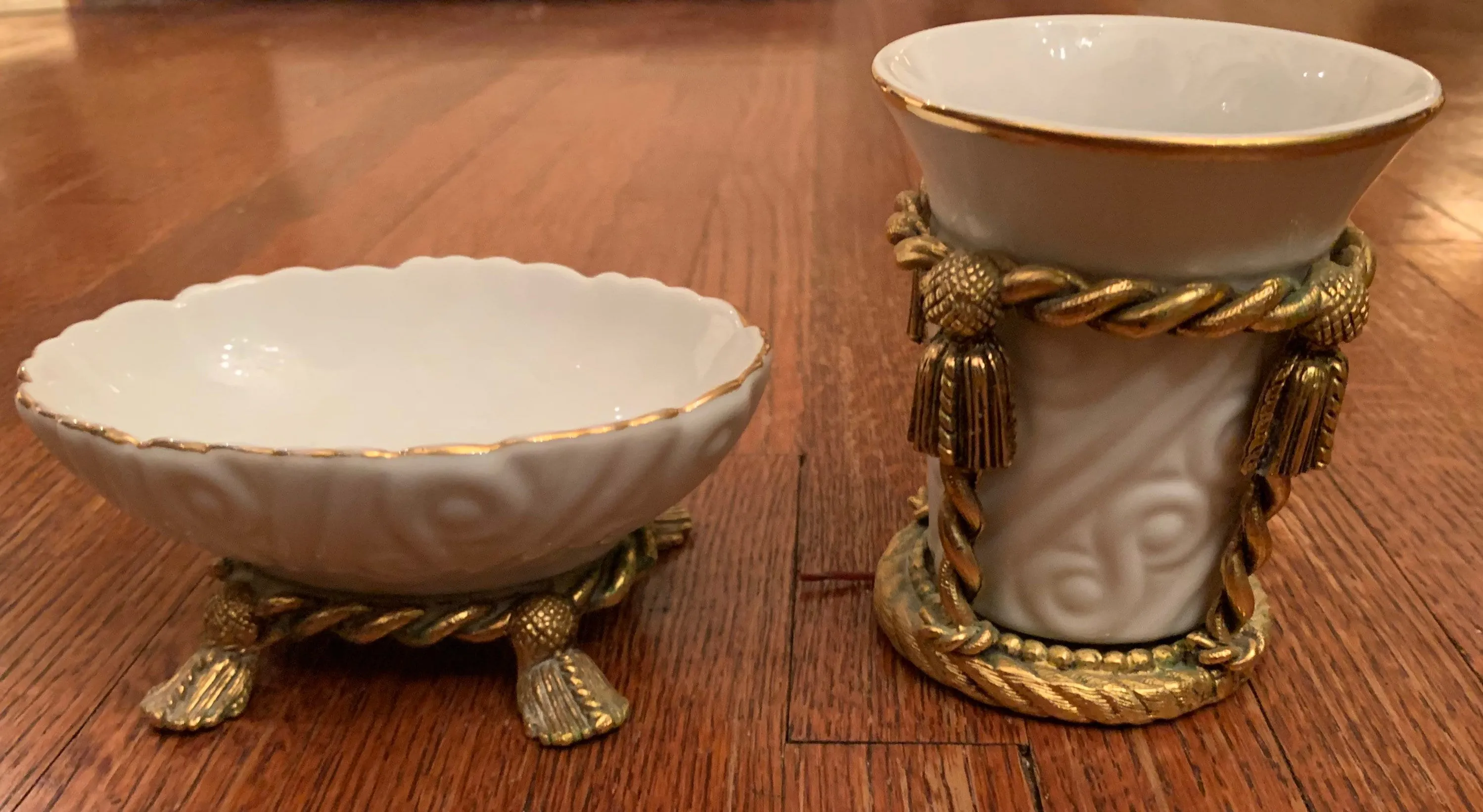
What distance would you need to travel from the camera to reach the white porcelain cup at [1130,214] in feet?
1.16

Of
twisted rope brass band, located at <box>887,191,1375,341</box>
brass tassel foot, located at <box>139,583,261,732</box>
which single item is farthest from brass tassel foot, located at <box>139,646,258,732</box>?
twisted rope brass band, located at <box>887,191,1375,341</box>

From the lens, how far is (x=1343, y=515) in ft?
1.83

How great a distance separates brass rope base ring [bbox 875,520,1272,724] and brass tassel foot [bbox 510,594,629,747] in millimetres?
111

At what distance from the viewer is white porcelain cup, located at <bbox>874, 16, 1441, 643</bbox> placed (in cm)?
35

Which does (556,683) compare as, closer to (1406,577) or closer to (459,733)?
(459,733)

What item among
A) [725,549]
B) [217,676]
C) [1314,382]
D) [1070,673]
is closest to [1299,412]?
[1314,382]

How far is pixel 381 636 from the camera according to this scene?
1.43 feet

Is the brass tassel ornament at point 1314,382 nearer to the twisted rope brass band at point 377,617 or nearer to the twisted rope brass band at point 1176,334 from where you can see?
the twisted rope brass band at point 1176,334

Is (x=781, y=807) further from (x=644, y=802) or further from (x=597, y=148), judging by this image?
(x=597, y=148)

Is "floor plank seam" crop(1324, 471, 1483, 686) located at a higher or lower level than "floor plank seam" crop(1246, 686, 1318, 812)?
lower

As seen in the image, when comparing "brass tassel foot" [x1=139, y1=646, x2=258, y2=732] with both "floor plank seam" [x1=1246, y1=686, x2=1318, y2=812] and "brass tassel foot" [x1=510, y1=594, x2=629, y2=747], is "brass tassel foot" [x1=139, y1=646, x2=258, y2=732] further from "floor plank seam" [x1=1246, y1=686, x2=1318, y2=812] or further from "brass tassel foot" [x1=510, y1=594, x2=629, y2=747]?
"floor plank seam" [x1=1246, y1=686, x2=1318, y2=812]

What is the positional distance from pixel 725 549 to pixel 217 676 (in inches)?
8.1

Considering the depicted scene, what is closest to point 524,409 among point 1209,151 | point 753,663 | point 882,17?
point 753,663

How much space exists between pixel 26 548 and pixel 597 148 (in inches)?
29.3
